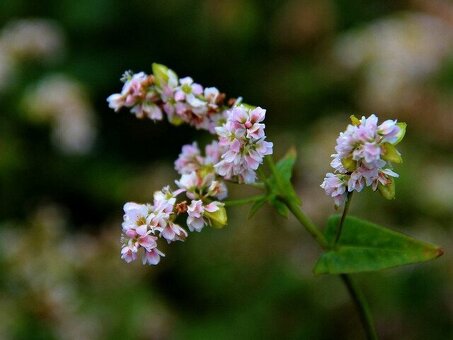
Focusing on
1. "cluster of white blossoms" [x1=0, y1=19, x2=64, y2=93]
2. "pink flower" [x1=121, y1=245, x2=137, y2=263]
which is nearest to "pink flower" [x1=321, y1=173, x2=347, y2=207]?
"pink flower" [x1=121, y1=245, x2=137, y2=263]

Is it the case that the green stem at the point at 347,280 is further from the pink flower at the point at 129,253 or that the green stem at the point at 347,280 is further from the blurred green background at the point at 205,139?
the blurred green background at the point at 205,139

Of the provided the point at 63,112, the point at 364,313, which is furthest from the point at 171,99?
the point at 63,112

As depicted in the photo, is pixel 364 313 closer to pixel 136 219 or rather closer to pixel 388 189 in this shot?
pixel 388 189

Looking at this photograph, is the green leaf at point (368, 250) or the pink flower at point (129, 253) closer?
the pink flower at point (129, 253)

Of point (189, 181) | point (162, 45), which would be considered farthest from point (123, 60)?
point (189, 181)

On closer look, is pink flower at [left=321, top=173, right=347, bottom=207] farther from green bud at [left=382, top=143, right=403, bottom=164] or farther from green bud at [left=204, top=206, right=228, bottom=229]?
green bud at [left=204, top=206, right=228, bottom=229]

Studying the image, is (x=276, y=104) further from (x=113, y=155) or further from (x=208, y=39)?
(x=113, y=155)

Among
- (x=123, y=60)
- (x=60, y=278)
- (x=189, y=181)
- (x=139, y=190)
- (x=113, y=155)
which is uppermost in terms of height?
(x=123, y=60)

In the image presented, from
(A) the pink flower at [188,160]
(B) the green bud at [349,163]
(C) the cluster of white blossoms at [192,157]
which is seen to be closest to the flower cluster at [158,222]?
(C) the cluster of white blossoms at [192,157]
